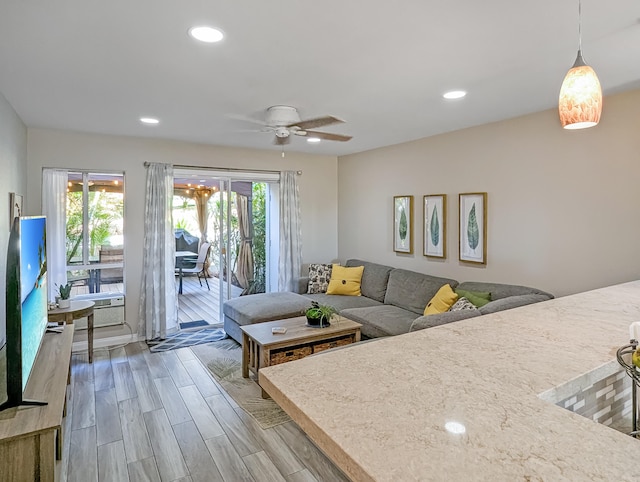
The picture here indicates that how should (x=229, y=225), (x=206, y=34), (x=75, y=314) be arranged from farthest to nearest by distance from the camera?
(x=229, y=225)
(x=75, y=314)
(x=206, y=34)

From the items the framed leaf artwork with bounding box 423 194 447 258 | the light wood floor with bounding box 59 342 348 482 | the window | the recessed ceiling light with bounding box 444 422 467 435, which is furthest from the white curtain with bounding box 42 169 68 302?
the recessed ceiling light with bounding box 444 422 467 435

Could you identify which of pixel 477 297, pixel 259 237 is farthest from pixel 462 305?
pixel 259 237

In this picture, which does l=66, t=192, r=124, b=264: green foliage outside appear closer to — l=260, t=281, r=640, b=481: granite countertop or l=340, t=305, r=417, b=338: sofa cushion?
l=340, t=305, r=417, b=338: sofa cushion

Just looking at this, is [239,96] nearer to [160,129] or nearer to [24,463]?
[160,129]

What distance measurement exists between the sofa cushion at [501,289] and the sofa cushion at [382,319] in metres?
0.70

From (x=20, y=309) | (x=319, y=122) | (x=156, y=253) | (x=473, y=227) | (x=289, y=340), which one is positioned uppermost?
(x=319, y=122)

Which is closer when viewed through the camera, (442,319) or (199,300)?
(442,319)

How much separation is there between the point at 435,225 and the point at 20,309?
398cm

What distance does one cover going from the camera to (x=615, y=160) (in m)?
3.00

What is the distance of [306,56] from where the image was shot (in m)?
2.27

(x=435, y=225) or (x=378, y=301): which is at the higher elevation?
(x=435, y=225)

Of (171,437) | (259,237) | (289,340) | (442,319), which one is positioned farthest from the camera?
(259,237)

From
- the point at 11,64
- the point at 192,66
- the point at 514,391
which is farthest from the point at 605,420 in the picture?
the point at 11,64

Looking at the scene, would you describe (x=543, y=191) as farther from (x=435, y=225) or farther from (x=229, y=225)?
(x=229, y=225)
